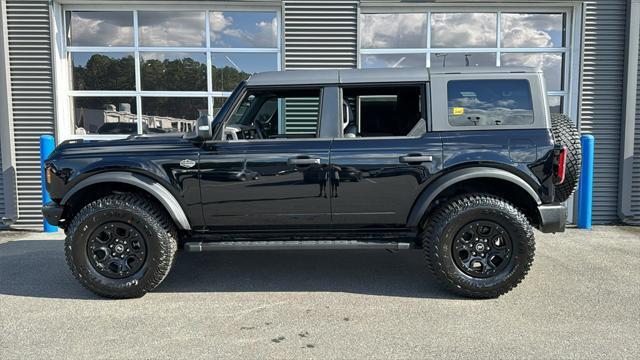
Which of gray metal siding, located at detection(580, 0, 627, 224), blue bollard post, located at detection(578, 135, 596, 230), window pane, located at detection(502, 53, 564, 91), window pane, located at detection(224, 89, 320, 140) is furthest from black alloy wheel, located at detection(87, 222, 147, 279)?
gray metal siding, located at detection(580, 0, 627, 224)

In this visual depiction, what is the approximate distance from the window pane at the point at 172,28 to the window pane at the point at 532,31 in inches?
193

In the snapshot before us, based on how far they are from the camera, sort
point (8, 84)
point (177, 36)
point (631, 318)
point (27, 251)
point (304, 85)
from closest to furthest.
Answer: point (631, 318)
point (304, 85)
point (27, 251)
point (8, 84)
point (177, 36)

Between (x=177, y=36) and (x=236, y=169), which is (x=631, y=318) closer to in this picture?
(x=236, y=169)

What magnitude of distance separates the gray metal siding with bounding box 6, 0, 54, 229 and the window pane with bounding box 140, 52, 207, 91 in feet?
4.60

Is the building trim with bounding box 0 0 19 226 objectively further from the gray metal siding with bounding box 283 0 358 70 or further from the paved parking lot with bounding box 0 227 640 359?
the gray metal siding with bounding box 283 0 358 70

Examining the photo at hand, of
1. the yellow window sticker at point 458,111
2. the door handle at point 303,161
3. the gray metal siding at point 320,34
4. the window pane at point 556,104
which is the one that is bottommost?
the door handle at point 303,161

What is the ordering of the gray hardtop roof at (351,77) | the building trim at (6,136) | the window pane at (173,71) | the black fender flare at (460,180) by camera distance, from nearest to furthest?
the black fender flare at (460,180) → the gray hardtop roof at (351,77) → the building trim at (6,136) → the window pane at (173,71)

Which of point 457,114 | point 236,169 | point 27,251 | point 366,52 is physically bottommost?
point 27,251

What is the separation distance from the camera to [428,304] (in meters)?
4.12

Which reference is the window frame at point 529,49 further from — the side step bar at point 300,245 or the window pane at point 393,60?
the side step bar at point 300,245

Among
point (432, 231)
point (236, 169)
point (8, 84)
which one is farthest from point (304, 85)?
point (8, 84)

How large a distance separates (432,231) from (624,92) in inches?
201

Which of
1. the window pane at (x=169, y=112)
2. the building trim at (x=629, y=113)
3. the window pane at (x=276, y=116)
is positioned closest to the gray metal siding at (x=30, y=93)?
the window pane at (x=169, y=112)

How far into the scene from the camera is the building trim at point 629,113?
718cm
